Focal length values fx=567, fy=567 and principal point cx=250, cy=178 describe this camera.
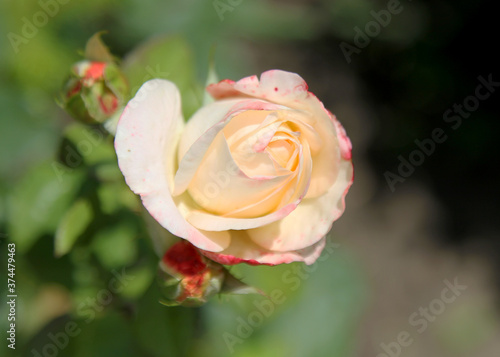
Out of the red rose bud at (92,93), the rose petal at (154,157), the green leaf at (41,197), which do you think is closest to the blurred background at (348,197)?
the green leaf at (41,197)

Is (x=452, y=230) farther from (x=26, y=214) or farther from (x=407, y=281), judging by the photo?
(x=26, y=214)

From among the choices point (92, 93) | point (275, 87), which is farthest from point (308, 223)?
point (92, 93)

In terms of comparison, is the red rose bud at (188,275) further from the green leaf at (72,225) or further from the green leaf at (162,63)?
the green leaf at (162,63)

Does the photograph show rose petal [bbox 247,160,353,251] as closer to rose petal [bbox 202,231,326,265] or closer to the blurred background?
rose petal [bbox 202,231,326,265]

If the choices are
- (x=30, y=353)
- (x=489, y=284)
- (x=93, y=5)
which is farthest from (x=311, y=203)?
(x=489, y=284)

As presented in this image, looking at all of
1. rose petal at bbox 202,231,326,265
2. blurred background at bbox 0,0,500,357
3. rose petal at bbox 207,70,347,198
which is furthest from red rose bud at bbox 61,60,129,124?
rose petal at bbox 202,231,326,265
